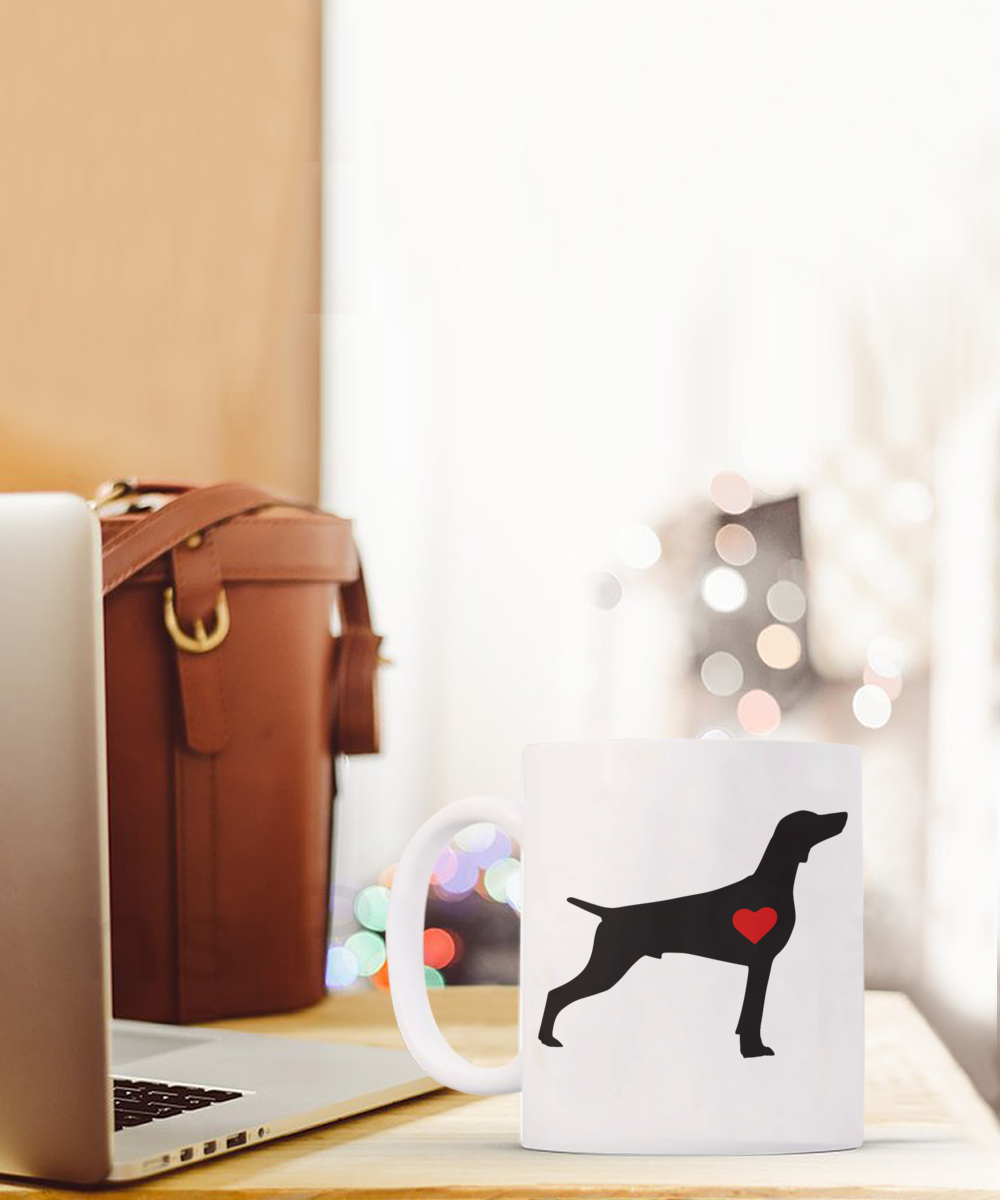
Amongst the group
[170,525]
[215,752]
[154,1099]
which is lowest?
[154,1099]

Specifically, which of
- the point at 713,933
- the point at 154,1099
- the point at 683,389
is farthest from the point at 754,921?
the point at 683,389

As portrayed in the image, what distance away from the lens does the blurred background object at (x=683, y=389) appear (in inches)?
57.1

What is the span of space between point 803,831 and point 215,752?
1.38 feet

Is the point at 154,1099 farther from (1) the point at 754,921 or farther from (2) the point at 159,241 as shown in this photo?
(2) the point at 159,241

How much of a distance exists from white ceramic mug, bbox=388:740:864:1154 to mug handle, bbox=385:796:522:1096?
2 centimetres

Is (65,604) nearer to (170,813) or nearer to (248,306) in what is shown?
(170,813)

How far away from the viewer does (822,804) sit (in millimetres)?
473

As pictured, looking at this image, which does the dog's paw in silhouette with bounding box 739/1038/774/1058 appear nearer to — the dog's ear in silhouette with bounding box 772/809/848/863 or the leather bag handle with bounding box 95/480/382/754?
the dog's ear in silhouette with bounding box 772/809/848/863

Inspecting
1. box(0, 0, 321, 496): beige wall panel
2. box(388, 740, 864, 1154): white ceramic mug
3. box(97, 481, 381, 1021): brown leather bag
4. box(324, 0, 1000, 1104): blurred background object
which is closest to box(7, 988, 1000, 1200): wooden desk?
box(388, 740, 864, 1154): white ceramic mug

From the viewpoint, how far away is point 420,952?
0.51 m

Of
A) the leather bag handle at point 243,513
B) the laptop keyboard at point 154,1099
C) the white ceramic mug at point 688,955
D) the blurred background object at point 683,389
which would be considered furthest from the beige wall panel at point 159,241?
the white ceramic mug at point 688,955

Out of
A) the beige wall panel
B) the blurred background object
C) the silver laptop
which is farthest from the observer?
the blurred background object

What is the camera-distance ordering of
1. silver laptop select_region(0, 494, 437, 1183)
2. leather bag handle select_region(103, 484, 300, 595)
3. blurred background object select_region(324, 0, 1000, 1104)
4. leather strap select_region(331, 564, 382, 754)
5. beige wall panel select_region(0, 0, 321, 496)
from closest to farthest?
silver laptop select_region(0, 494, 437, 1183) < leather bag handle select_region(103, 484, 300, 595) < leather strap select_region(331, 564, 382, 754) < beige wall panel select_region(0, 0, 321, 496) < blurred background object select_region(324, 0, 1000, 1104)

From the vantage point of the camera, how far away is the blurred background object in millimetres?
1451
